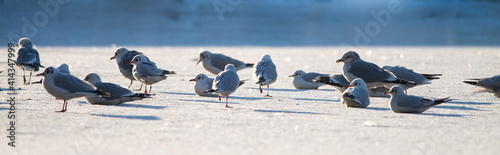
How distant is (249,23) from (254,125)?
23.0 metres

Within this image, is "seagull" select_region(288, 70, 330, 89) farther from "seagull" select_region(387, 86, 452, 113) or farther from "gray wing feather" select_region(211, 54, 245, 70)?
"seagull" select_region(387, 86, 452, 113)

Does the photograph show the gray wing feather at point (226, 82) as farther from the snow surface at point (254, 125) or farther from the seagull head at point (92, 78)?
the seagull head at point (92, 78)

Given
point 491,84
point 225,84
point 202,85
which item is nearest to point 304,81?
point 202,85

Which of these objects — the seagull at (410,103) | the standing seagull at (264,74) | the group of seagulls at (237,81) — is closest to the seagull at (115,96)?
the group of seagulls at (237,81)

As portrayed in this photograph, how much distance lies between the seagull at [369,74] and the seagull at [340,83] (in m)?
0.13

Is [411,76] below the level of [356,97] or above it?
above

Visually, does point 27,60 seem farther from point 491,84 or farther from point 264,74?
point 491,84

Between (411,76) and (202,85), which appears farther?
(411,76)

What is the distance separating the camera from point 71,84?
6367 mm

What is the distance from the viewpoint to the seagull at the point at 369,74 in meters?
7.83

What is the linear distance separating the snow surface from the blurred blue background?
546 inches

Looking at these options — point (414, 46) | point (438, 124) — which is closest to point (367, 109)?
point (438, 124)

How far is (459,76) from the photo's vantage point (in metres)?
10.8

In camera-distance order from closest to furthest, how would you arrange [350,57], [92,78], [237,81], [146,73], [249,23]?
[92,78] → [237,81] → [350,57] → [146,73] → [249,23]
